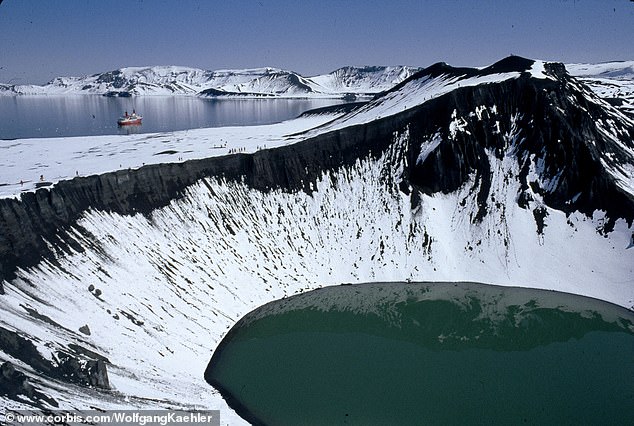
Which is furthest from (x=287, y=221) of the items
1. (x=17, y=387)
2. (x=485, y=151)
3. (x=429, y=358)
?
(x=17, y=387)

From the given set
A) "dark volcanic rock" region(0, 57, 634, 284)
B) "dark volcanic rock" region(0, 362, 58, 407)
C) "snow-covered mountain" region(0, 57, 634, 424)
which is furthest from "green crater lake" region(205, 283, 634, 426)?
"dark volcanic rock" region(0, 57, 634, 284)

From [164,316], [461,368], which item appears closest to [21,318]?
[164,316]

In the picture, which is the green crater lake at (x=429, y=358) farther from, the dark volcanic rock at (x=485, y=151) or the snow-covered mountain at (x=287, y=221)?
the dark volcanic rock at (x=485, y=151)

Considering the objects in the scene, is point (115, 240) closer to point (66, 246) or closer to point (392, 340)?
point (66, 246)

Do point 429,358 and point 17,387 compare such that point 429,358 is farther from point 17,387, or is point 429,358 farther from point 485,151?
point 485,151

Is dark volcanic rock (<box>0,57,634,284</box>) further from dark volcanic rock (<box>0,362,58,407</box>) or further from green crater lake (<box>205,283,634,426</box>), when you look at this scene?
dark volcanic rock (<box>0,362,58,407</box>)
